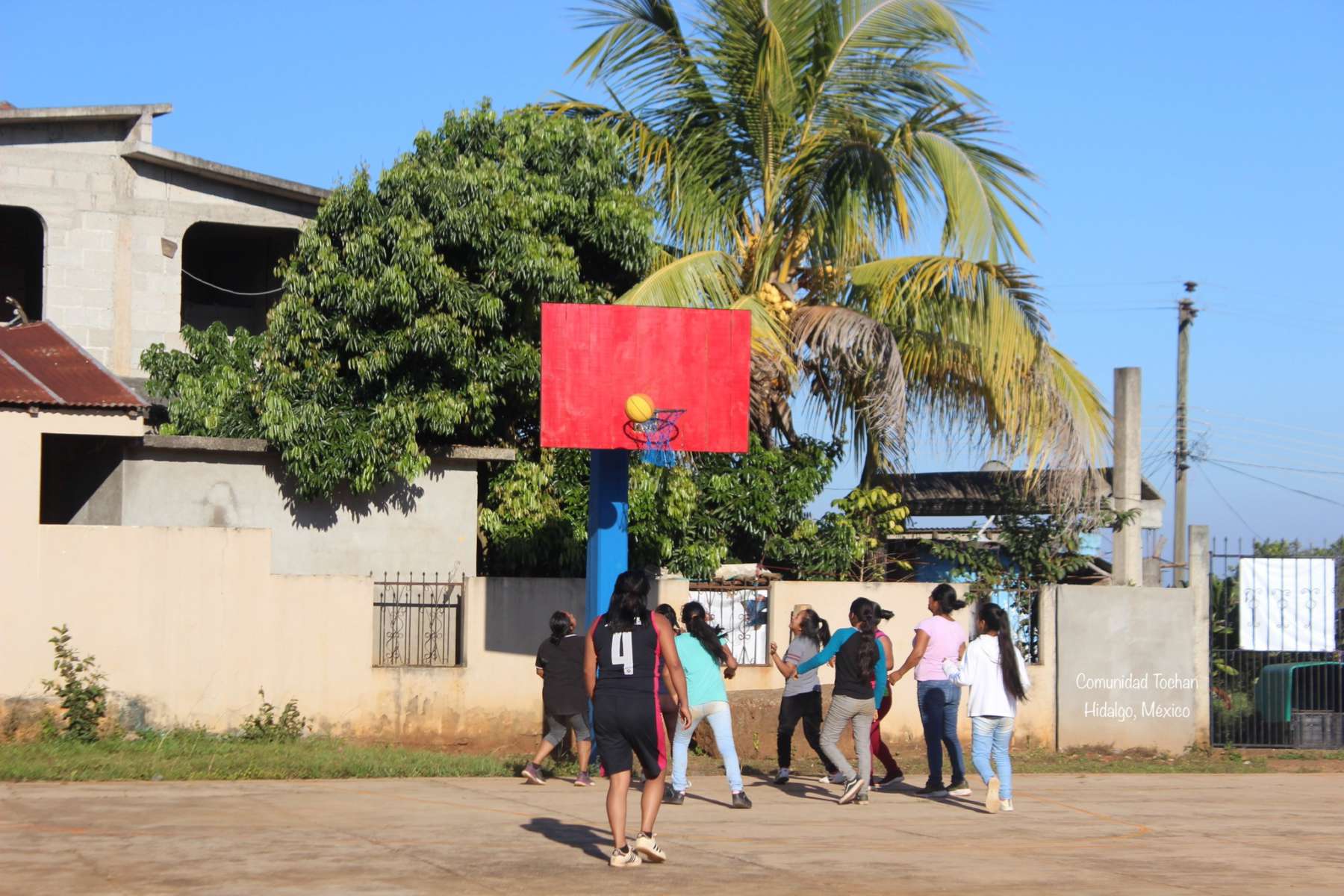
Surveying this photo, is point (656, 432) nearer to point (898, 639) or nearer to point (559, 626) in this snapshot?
point (559, 626)

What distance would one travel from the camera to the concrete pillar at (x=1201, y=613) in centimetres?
1691

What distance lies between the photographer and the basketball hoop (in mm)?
12789

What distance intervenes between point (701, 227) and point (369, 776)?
29.1 ft

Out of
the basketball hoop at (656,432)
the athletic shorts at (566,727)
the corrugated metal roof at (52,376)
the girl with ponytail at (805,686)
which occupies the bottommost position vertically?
the athletic shorts at (566,727)

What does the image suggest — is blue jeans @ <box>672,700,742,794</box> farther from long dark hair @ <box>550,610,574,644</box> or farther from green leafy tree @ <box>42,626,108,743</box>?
green leafy tree @ <box>42,626,108,743</box>

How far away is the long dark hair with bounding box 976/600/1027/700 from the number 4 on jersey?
3824mm

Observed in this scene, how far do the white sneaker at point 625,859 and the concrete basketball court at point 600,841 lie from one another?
6cm

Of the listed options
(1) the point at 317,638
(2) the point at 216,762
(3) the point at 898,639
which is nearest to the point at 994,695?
(3) the point at 898,639

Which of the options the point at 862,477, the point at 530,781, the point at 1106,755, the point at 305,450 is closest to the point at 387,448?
the point at 305,450

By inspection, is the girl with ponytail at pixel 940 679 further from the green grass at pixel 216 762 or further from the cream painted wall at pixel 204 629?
the cream painted wall at pixel 204 629

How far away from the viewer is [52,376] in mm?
14352

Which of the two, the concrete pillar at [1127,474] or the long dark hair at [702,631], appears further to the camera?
the concrete pillar at [1127,474]

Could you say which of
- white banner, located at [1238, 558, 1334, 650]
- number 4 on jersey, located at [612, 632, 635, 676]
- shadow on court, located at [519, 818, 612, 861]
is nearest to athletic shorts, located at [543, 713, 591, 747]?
shadow on court, located at [519, 818, 612, 861]

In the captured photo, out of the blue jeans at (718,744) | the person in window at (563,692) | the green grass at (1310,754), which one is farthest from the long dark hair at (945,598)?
the green grass at (1310,754)
